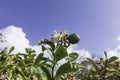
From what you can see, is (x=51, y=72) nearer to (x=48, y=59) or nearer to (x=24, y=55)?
(x=48, y=59)

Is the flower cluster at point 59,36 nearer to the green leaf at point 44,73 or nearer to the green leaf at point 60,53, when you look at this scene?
the green leaf at point 60,53

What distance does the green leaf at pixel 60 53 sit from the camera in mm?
2111

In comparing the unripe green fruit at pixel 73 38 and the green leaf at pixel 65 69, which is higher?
the unripe green fruit at pixel 73 38

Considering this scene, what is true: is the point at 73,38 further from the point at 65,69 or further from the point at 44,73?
the point at 44,73

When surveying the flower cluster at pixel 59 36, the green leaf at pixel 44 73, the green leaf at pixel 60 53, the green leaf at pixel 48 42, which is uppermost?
the flower cluster at pixel 59 36

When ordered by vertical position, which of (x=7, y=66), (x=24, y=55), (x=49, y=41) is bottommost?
(x=49, y=41)

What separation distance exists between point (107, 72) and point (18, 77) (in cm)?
105

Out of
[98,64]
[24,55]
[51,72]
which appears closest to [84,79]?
[98,64]

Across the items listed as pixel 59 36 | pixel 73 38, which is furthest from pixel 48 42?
pixel 73 38

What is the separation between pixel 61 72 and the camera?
220 cm

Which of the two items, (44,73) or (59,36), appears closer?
(44,73)

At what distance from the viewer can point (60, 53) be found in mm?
2139

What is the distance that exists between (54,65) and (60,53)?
0.42ft

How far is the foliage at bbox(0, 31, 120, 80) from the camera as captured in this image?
2174 millimetres
